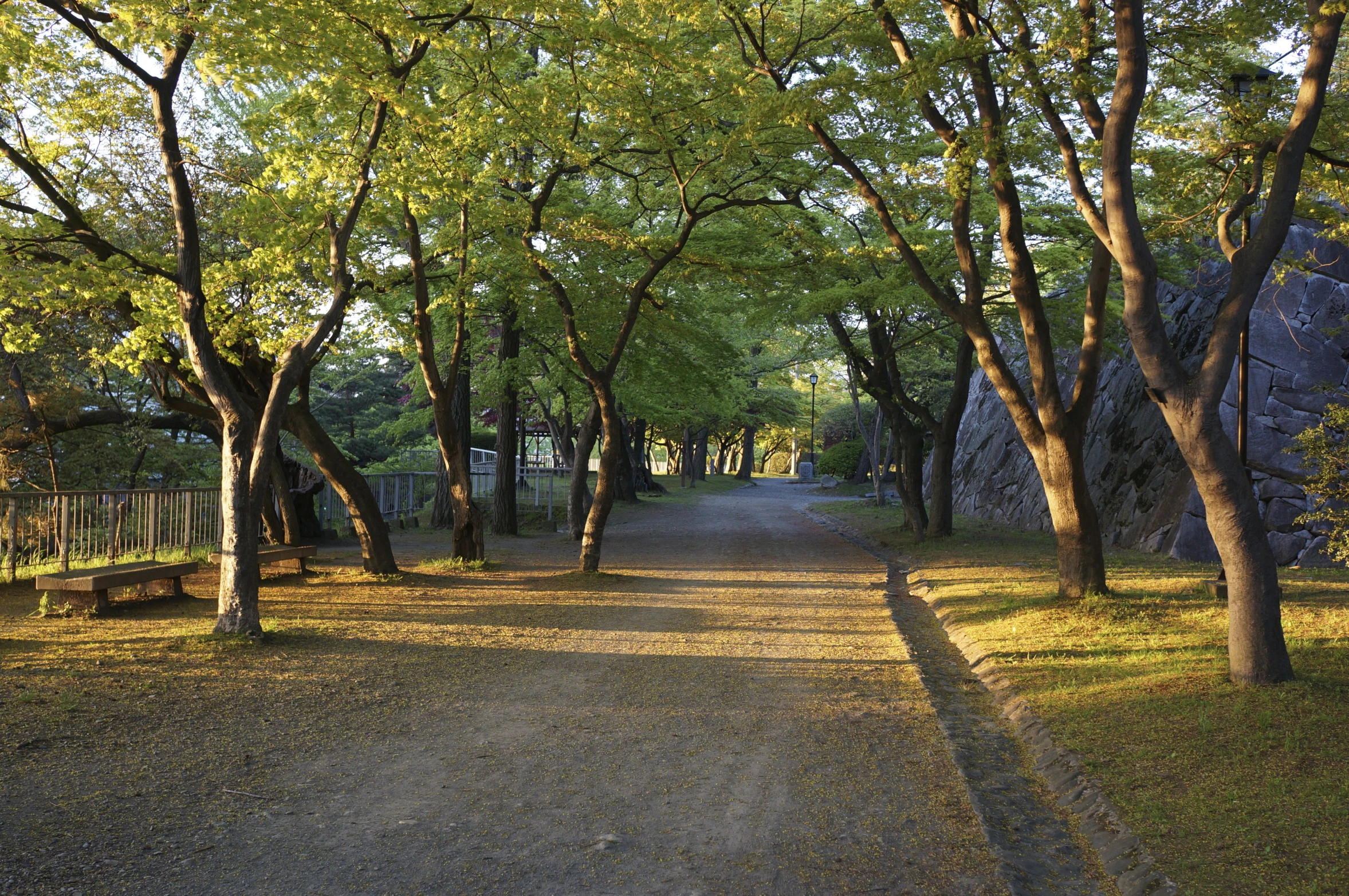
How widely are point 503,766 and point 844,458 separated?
48.0 meters

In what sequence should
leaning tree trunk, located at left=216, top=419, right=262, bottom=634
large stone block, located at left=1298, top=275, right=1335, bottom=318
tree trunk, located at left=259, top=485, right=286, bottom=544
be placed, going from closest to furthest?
1. leaning tree trunk, located at left=216, top=419, right=262, bottom=634
2. large stone block, located at left=1298, top=275, right=1335, bottom=318
3. tree trunk, located at left=259, top=485, right=286, bottom=544

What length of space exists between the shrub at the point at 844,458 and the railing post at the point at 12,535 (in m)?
42.9

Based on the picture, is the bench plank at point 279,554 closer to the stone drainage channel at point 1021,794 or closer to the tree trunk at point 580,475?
the tree trunk at point 580,475

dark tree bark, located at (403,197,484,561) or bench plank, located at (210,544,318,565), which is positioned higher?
dark tree bark, located at (403,197,484,561)

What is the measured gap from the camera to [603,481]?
15141 mm

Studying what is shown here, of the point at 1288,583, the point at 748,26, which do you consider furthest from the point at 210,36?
the point at 1288,583

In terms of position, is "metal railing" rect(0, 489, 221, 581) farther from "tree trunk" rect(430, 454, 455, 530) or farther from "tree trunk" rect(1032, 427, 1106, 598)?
"tree trunk" rect(1032, 427, 1106, 598)

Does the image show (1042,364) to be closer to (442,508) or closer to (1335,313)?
(1335,313)

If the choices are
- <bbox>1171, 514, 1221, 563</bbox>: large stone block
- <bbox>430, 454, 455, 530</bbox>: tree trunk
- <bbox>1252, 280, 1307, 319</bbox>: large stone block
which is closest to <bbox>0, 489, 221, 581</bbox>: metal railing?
<bbox>430, 454, 455, 530</bbox>: tree trunk

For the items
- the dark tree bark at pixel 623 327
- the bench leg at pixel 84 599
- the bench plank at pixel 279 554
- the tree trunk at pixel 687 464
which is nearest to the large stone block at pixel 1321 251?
the dark tree bark at pixel 623 327

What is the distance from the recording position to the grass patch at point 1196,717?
4156 mm

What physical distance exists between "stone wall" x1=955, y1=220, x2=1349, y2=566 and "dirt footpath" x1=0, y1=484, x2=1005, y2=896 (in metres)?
6.54

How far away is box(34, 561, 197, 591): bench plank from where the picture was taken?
33.1ft

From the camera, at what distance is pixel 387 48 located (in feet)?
34.1
